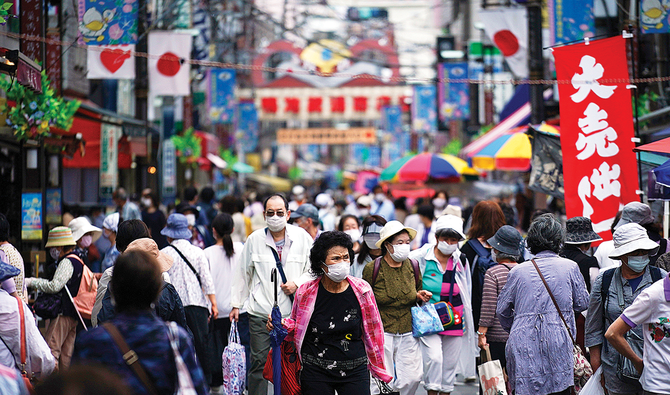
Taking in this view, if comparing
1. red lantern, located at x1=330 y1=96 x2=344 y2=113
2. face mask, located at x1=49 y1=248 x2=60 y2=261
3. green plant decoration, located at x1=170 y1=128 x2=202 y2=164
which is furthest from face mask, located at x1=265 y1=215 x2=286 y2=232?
red lantern, located at x1=330 y1=96 x2=344 y2=113

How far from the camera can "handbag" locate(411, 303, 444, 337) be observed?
22.0 feet

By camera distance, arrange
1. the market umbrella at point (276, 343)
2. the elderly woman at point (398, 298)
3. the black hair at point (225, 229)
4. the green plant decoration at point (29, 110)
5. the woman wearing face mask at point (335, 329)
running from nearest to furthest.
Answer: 1. the woman wearing face mask at point (335, 329)
2. the market umbrella at point (276, 343)
3. the elderly woman at point (398, 298)
4. the black hair at point (225, 229)
5. the green plant decoration at point (29, 110)

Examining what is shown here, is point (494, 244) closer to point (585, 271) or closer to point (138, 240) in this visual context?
point (585, 271)

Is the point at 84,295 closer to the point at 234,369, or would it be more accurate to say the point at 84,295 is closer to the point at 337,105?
the point at 234,369

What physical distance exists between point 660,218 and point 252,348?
6738mm

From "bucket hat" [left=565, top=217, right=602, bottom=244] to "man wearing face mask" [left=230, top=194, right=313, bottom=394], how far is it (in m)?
2.36

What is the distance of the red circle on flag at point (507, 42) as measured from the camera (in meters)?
14.9

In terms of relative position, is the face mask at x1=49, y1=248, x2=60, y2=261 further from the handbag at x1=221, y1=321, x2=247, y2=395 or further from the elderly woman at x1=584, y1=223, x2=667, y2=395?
the elderly woman at x1=584, y1=223, x2=667, y2=395

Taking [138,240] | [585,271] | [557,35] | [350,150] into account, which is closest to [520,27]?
[557,35]

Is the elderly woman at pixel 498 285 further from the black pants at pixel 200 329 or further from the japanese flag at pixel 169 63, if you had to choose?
the japanese flag at pixel 169 63

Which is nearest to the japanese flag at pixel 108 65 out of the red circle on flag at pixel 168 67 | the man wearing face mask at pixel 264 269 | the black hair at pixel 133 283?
the red circle on flag at pixel 168 67

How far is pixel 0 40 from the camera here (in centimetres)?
920

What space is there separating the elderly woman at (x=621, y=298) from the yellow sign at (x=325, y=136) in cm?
4075

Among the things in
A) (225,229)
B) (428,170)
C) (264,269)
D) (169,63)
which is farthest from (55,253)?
(428,170)
